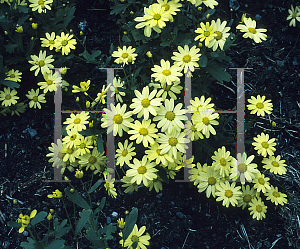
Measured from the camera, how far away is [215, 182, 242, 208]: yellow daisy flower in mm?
1609

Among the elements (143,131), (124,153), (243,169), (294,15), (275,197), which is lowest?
(275,197)

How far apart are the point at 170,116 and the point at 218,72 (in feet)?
1.47

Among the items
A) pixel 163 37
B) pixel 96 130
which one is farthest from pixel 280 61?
pixel 96 130

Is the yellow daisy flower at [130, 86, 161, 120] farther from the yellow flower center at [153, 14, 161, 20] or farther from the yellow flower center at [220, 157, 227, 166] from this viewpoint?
the yellow flower center at [220, 157, 227, 166]

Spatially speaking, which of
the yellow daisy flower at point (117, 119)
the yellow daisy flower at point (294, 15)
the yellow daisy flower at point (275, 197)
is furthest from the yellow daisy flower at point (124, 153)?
the yellow daisy flower at point (294, 15)

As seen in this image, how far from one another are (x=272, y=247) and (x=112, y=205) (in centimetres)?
112

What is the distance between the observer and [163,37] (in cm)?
163

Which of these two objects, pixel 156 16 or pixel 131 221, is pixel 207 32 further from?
pixel 131 221

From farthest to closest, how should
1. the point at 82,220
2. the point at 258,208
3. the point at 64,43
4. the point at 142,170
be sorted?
1. the point at 64,43
2. the point at 258,208
3. the point at 142,170
4. the point at 82,220

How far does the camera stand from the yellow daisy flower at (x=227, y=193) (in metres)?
1.61

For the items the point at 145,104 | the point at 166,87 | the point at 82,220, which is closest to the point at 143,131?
the point at 145,104

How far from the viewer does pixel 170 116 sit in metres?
1.40

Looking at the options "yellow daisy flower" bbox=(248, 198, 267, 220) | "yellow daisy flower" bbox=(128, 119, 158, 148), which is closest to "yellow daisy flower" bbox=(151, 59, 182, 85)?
"yellow daisy flower" bbox=(128, 119, 158, 148)

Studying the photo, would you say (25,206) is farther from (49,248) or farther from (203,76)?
(203,76)
